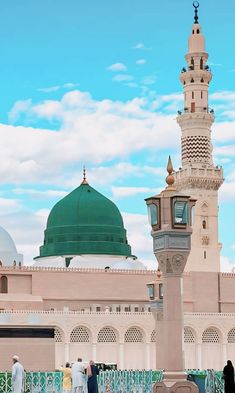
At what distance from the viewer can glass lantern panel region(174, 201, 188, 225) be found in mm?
15758

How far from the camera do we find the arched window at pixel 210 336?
46406 millimetres

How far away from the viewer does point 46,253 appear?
173ft

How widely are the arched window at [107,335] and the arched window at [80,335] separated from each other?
581mm

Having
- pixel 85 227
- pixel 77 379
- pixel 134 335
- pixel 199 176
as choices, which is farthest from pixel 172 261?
pixel 85 227

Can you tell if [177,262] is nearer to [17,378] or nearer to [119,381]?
[17,378]

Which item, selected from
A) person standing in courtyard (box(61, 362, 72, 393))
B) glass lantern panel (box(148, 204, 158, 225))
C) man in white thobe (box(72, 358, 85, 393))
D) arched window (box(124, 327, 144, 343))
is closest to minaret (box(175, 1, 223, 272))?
arched window (box(124, 327, 144, 343))

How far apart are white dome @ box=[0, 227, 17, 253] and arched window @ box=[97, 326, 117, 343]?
22.6 feet

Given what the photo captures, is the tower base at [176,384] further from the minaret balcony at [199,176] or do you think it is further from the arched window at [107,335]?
the minaret balcony at [199,176]

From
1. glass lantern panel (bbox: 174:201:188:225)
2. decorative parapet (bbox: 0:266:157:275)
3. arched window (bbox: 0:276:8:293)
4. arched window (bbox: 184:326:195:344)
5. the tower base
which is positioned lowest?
the tower base

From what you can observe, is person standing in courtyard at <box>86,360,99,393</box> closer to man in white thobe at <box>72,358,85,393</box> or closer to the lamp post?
man in white thobe at <box>72,358,85,393</box>

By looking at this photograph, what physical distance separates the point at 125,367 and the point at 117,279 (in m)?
4.94

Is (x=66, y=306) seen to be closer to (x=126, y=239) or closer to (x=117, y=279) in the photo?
(x=117, y=279)

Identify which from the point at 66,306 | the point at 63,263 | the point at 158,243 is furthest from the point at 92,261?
the point at 158,243

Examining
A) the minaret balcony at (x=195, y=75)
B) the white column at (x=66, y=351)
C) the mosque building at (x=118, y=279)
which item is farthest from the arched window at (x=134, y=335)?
the minaret balcony at (x=195, y=75)
